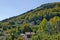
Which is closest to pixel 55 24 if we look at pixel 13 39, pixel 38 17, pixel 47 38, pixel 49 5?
pixel 13 39

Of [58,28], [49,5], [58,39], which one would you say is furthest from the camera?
[49,5]

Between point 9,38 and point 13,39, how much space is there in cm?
177

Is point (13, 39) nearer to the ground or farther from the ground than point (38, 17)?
nearer to the ground

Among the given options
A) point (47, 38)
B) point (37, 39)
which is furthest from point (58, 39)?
point (37, 39)

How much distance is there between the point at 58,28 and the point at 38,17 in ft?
177

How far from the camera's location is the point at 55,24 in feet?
259

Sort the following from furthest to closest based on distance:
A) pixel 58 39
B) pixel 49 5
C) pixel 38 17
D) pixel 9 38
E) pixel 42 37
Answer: pixel 49 5 → pixel 38 17 → pixel 9 38 → pixel 42 37 → pixel 58 39

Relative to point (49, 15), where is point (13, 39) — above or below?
below

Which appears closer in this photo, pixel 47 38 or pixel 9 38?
pixel 47 38

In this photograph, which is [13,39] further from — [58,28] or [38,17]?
[38,17]

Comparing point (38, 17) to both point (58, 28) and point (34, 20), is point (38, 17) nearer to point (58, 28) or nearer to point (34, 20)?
point (34, 20)

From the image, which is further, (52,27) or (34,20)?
(34,20)

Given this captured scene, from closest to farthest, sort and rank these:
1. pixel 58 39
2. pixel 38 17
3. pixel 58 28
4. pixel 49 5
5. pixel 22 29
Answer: pixel 58 39
pixel 58 28
pixel 22 29
pixel 38 17
pixel 49 5

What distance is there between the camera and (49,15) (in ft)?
423
